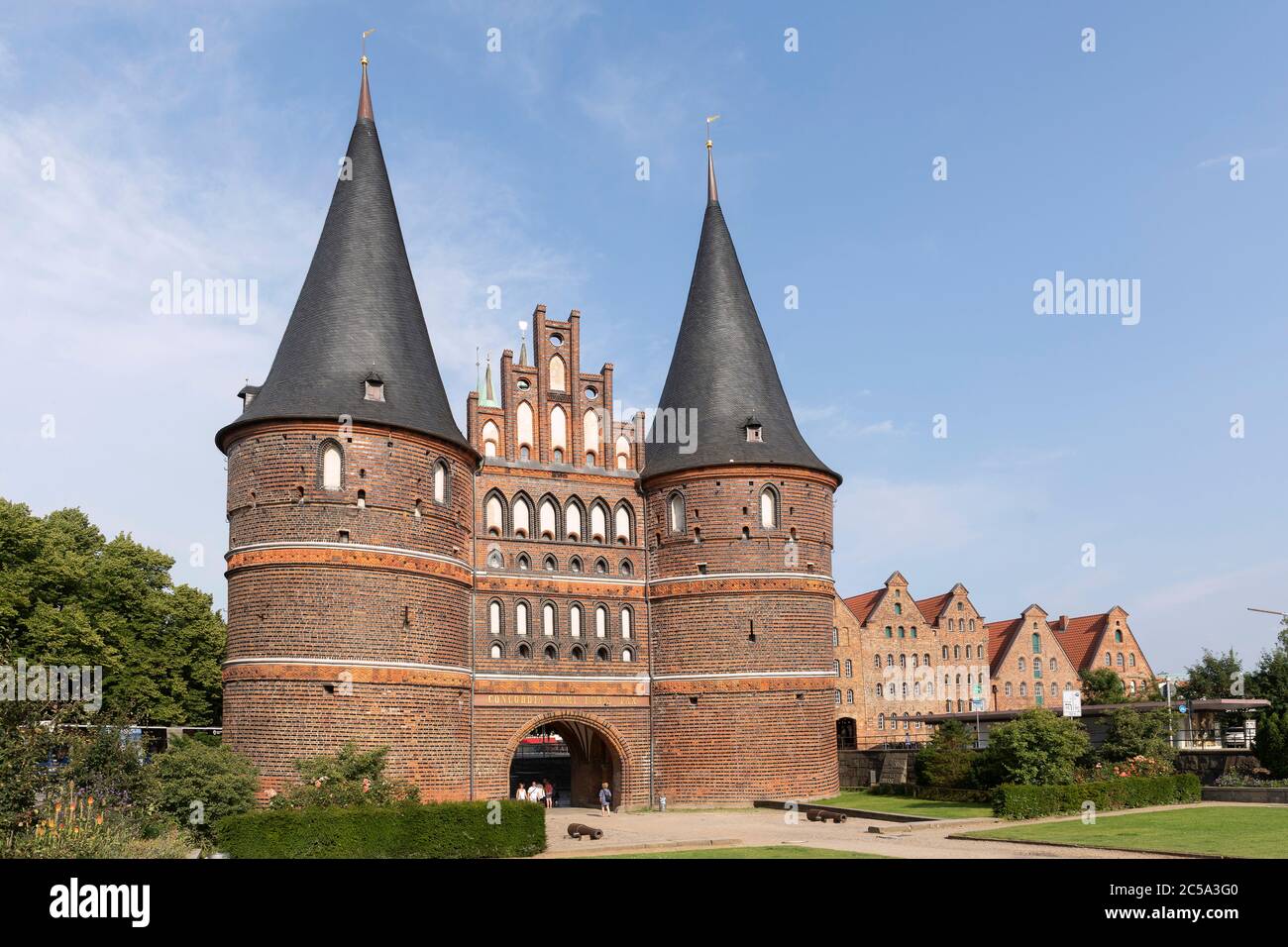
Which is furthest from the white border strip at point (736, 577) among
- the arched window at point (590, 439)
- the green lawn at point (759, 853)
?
the green lawn at point (759, 853)

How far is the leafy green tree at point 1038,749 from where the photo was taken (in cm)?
2941

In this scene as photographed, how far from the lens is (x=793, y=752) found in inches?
1361

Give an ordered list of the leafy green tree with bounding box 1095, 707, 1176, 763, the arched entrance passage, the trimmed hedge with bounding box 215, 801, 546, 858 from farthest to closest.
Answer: the arched entrance passage, the leafy green tree with bounding box 1095, 707, 1176, 763, the trimmed hedge with bounding box 215, 801, 546, 858

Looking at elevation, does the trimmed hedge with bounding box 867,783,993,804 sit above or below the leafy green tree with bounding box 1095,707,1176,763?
below

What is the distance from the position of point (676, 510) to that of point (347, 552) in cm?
1087

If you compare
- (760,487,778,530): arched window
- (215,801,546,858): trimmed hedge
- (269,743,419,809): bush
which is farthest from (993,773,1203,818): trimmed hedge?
(269,743,419,809): bush

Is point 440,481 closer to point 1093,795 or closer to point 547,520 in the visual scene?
point 547,520

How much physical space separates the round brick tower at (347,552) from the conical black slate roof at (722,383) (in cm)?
779

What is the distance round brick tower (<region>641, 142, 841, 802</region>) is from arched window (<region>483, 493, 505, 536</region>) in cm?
467

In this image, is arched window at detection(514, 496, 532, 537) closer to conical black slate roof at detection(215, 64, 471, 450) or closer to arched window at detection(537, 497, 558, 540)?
arched window at detection(537, 497, 558, 540)

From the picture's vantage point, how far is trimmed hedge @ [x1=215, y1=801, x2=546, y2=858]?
21.7m

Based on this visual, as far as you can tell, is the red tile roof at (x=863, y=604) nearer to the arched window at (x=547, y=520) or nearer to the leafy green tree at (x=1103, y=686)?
the leafy green tree at (x=1103, y=686)
